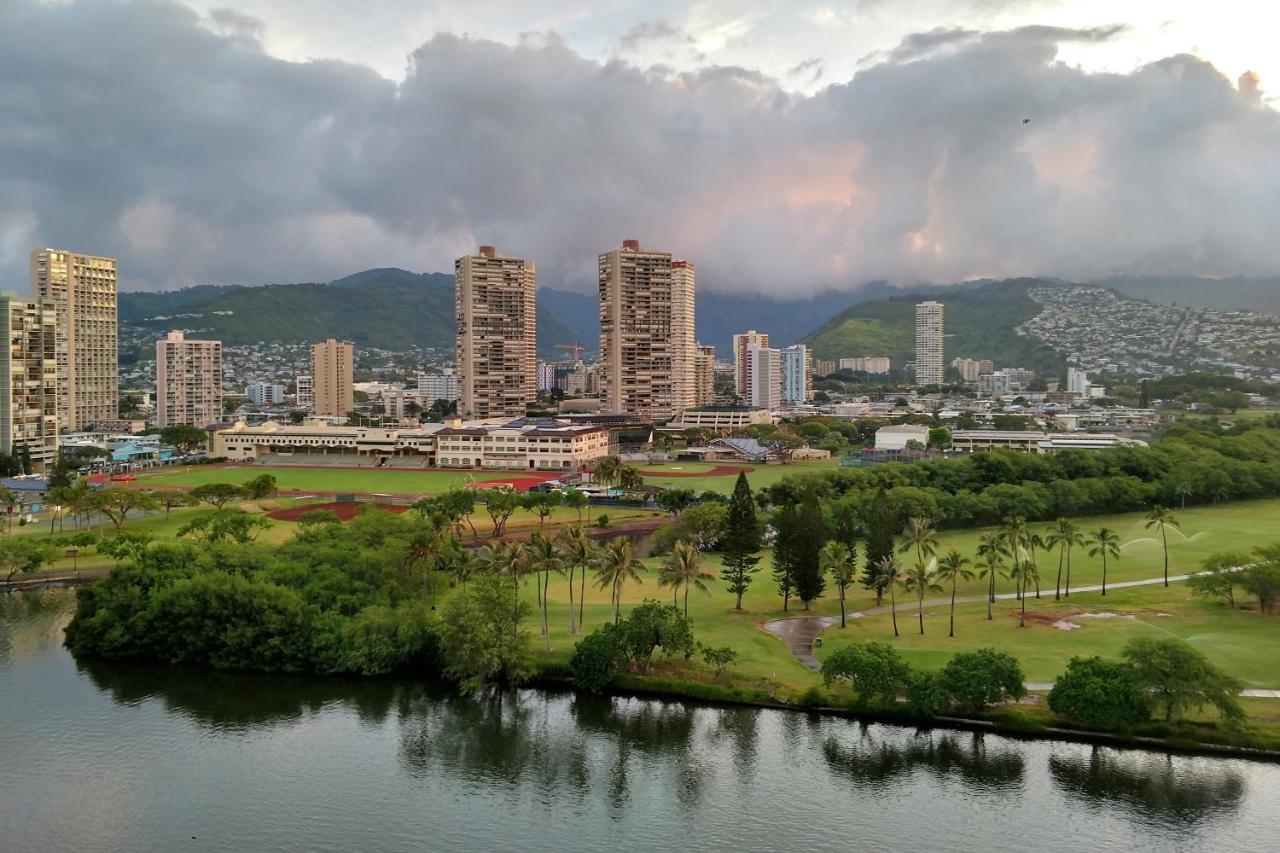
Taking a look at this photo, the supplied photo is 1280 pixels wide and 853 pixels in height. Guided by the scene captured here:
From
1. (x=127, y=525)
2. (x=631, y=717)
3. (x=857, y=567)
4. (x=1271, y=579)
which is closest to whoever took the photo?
(x=631, y=717)

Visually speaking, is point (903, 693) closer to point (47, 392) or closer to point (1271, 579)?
point (1271, 579)

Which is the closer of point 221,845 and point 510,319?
point 221,845

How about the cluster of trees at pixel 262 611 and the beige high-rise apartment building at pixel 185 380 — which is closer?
the cluster of trees at pixel 262 611

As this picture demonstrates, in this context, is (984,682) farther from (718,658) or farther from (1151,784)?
(718,658)

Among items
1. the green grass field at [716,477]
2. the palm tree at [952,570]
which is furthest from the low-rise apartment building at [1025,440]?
the palm tree at [952,570]

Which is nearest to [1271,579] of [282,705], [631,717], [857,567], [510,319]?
[857,567]

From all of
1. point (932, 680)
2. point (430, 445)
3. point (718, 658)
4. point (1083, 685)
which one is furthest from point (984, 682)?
point (430, 445)

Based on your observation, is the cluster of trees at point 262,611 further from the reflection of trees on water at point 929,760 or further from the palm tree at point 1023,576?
the palm tree at point 1023,576
